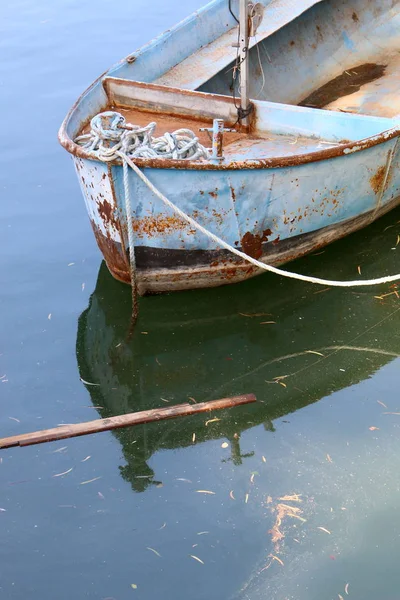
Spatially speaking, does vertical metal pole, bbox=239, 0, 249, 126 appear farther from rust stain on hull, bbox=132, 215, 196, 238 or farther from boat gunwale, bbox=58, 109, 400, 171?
rust stain on hull, bbox=132, 215, 196, 238

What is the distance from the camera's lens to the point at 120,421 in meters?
4.60

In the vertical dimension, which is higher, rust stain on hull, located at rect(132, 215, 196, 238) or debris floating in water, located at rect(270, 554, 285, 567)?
rust stain on hull, located at rect(132, 215, 196, 238)

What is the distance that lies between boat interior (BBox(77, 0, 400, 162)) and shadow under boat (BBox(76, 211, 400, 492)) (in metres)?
1.06

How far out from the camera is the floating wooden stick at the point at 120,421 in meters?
4.49

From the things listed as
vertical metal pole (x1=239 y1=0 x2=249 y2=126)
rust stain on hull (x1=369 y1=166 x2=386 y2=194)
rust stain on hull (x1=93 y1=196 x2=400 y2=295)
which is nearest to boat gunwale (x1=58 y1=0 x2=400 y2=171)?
vertical metal pole (x1=239 y1=0 x2=249 y2=126)

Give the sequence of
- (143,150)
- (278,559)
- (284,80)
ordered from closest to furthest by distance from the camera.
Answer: (278,559) < (143,150) < (284,80)

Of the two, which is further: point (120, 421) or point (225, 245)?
point (225, 245)

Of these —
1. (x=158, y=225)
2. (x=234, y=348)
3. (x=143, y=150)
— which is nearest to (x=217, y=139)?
(x=143, y=150)

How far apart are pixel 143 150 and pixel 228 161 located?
29.2 inches

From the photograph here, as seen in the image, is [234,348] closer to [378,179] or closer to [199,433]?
[199,433]

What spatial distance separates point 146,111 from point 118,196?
62.3 inches

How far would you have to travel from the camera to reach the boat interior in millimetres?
5832

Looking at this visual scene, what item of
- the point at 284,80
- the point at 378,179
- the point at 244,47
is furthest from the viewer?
the point at 284,80

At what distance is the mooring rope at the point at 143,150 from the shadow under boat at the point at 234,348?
448mm
